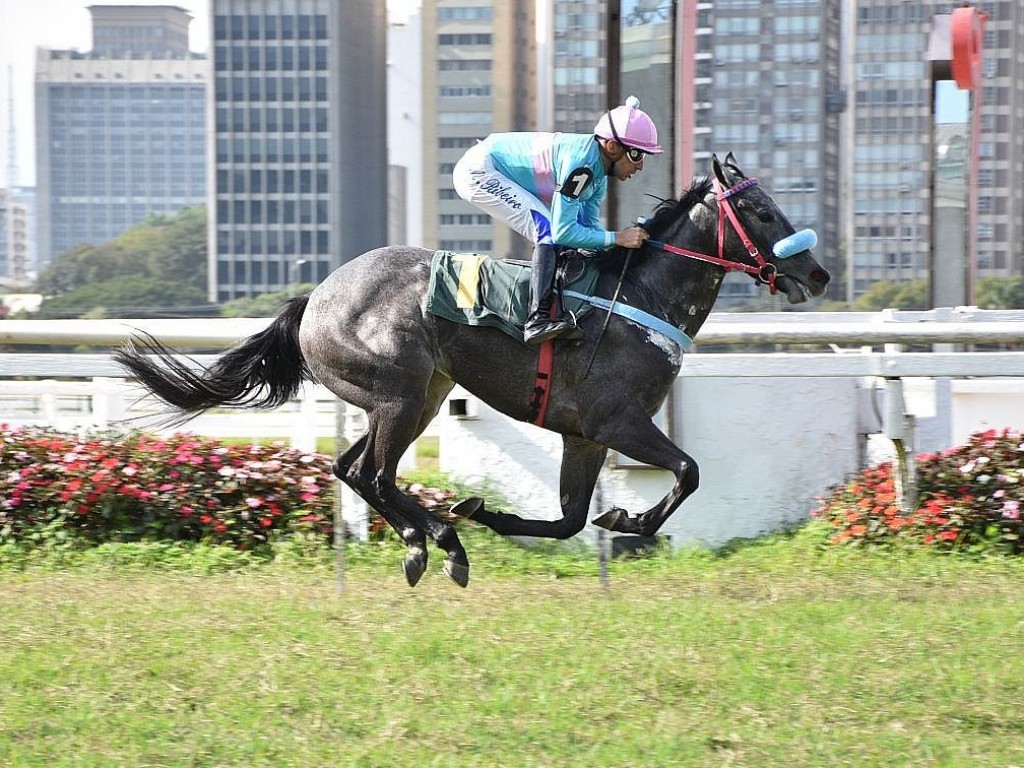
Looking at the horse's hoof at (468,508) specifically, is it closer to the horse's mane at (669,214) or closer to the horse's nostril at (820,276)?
the horse's mane at (669,214)

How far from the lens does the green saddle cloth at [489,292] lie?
5211mm

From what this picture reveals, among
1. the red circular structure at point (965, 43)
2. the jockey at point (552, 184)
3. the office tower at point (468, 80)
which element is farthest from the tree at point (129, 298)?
the jockey at point (552, 184)

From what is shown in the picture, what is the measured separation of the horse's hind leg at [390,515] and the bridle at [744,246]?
1.49 metres

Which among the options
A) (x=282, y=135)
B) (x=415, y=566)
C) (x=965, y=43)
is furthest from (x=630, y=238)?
(x=282, y=135)

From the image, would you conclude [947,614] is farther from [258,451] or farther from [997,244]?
[997,244]

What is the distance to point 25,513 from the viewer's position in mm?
6379

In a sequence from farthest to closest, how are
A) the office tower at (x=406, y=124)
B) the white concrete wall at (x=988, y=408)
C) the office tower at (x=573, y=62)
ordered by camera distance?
1. the office tower at (x=406, y=124)
2. the office tower at (x=573, y=62)
3. the white concrete wall at (x=988, y=408)

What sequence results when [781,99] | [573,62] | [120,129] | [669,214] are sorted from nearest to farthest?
[669,214] → [573,62] → [781,99] → [120,129]

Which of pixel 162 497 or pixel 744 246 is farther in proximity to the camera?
pixel 162 497

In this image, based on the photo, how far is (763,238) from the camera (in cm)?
523

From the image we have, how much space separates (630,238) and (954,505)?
2.25m

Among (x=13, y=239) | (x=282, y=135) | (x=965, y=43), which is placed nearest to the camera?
(x=965, y=43)

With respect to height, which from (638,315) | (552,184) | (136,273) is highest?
(552,184)

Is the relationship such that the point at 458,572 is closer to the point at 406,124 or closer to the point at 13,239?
the point at 406,124
